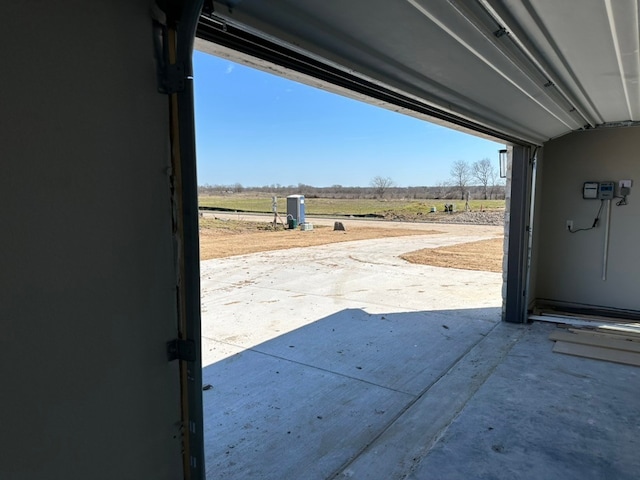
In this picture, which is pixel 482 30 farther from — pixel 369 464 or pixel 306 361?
pixel 306 361

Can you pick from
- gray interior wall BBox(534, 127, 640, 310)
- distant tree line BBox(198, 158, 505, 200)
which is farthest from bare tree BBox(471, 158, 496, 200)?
gray interior wall BBox(534, 127, 640, 310)

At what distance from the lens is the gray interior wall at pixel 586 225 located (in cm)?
457

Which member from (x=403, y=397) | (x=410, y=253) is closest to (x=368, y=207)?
(x=410, y=253)

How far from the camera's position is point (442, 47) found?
175 cm

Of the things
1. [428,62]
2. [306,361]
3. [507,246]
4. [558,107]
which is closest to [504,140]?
[558,107]

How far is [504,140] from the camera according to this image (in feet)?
13.1

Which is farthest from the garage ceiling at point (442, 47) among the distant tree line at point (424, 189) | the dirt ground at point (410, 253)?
the distant tree line at point (424, 189)

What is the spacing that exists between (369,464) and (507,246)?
3.17 meters

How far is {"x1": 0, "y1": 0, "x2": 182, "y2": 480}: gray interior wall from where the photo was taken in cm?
77

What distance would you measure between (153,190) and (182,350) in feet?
1.42

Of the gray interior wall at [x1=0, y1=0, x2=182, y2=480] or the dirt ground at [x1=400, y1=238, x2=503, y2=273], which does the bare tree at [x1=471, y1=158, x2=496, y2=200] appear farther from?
the gray interior wall at [x1=0, y1=0, x2=182, y2=480]

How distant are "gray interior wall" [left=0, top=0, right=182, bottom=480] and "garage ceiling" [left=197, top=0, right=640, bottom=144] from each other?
1.13 ft

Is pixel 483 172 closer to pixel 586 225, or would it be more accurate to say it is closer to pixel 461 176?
pixel 461 176

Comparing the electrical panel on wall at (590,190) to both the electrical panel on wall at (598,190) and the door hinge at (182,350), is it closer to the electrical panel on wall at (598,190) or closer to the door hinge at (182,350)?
the electrical panel on wall at (598,190)
